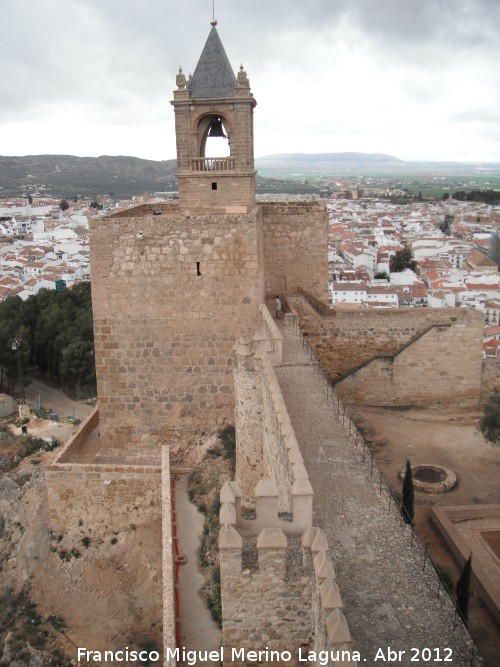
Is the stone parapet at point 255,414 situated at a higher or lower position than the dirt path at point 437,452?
higher

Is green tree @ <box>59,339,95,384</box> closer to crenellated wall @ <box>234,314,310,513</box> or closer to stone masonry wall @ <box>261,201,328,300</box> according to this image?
stone masonry wall @ <box>261,201,328,300</box>

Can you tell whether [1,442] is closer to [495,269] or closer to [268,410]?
[268,410]

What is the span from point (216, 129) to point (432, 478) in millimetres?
8443

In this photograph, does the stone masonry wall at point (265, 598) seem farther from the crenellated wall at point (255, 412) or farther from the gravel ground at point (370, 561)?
the crenellated wall at point (255, 412)

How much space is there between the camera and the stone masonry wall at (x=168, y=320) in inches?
422

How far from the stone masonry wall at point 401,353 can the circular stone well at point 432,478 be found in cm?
263

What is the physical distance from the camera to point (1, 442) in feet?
→ 64.5

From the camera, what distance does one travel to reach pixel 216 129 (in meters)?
13.4

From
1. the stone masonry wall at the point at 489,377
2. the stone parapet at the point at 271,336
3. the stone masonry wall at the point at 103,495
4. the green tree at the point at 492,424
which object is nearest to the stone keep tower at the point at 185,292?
the stone parapet at the point at 271,336

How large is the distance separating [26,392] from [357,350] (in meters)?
19.0

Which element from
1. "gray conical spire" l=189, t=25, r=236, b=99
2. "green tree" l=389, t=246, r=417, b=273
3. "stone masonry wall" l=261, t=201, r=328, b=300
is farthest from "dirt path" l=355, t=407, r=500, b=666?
"green tree" l=389, t=246, r=417, b=273

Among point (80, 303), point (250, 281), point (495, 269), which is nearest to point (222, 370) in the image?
point (250, 281)

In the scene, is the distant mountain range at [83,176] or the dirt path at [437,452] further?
the distant mountain range at [83,176]

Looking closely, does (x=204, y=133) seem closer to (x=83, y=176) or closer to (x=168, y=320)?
(x=168, y=320)
